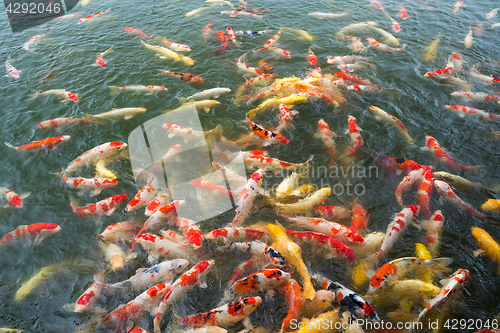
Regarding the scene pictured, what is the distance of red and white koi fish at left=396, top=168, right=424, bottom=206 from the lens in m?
5.51

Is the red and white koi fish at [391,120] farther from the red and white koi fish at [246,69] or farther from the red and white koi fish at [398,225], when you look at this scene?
the red and white koi fish at [246,69]

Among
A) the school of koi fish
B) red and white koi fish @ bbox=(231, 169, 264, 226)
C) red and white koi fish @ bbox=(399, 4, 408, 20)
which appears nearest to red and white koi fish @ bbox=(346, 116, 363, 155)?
the school of koi fish

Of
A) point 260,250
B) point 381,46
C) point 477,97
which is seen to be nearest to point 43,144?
point 260,250

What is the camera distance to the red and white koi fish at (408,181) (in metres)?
5.51

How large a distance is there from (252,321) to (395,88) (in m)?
7.43

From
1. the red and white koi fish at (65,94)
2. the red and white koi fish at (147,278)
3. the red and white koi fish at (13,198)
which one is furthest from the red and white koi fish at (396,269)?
the red and white koi fish at (65,94)

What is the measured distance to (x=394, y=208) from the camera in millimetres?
5344

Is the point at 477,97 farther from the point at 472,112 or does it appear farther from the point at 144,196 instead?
the point at 144,196

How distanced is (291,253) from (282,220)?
2.72ft

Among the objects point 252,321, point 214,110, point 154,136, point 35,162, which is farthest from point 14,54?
point 252,321

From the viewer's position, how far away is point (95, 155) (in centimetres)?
637

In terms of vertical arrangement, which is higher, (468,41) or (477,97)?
(468,41)

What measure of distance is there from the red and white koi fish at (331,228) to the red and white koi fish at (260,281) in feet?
3.69

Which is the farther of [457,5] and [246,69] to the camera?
[457,5]
